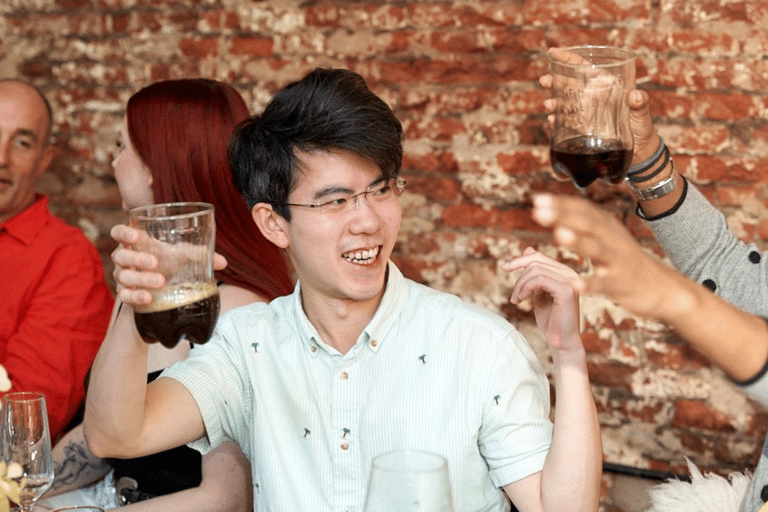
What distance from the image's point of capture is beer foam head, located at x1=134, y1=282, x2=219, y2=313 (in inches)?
45.0

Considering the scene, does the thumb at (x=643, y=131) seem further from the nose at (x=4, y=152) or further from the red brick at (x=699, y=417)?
the nose at (x=4, y=152)

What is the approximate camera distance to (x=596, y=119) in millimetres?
1371

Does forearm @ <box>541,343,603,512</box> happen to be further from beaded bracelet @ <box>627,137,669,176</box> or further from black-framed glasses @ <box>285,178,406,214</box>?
beaded bracelet @ <box>627,137,669,176</box>

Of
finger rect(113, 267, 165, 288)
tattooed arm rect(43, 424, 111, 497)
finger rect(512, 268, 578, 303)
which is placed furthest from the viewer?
tattooed arm rect(43, 424, 111, 497)

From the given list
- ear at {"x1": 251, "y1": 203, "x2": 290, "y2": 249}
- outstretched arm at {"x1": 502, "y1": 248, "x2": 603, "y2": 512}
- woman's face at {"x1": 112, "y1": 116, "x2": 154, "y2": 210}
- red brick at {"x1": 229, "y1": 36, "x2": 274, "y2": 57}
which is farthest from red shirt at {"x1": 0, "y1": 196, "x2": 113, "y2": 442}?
outstretched arm at {"x1": 502, "y1": 248, "x2": 603, "y2": 512}

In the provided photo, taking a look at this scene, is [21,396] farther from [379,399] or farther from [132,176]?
[132,176]

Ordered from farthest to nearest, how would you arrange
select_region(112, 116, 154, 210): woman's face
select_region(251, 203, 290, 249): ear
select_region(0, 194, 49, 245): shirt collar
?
1. select_region(0, 194, 49, 245): shirt collar
2. select_region(112, 116, 154, 210): woman's face
3. select_region(251, 203, 290, 249): ear

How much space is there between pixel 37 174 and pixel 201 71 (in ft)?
1.92

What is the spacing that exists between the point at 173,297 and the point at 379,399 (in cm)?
49

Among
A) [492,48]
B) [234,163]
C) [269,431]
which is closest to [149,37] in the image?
[492,48]

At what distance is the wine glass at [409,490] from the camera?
2.72 ft

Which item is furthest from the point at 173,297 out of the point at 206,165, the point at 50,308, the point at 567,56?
the point at 50,308

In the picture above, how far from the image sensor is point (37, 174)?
264cm

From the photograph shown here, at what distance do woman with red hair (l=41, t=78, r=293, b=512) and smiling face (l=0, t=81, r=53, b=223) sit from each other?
55cm
